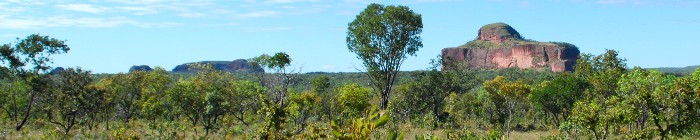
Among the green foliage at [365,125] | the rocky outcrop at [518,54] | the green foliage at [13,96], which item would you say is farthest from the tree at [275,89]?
the rocky outcrop at [518,54]

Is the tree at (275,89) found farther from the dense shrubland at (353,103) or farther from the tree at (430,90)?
the tree at (430,90)

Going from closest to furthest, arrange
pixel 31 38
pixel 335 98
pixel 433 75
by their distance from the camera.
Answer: pixel 31 38
pixel 433 75
pixel 335 98

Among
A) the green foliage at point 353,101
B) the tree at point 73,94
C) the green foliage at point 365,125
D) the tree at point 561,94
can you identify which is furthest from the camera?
the green foliage at point 353,101

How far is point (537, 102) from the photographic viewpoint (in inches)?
1574

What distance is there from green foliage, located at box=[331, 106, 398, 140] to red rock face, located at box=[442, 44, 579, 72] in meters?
148

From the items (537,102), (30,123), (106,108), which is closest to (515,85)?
(537,102)

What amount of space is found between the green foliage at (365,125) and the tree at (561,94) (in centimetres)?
3389

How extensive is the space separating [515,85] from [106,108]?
80.1 ft

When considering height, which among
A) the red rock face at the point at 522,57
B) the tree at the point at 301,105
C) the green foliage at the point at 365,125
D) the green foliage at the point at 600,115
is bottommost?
the tree at the point at 301,105

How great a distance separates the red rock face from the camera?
156m

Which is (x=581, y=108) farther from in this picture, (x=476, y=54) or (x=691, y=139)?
(x=476, y=54)

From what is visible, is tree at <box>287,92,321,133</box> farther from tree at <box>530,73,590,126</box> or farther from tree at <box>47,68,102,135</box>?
tree at <box>530,73,590,126</box>

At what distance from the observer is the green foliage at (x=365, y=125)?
4338 millimetres

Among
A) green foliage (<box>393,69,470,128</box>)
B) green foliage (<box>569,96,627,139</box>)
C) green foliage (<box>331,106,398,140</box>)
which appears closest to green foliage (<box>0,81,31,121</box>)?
green foliage (<box>393,69,470,128</box>)
